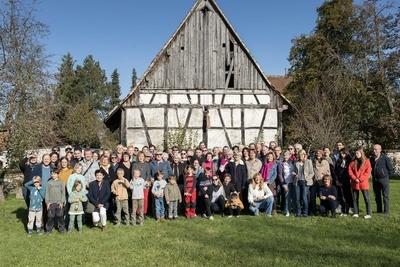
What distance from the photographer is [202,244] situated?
6902 millimetres

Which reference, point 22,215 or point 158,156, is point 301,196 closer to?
point 158,156

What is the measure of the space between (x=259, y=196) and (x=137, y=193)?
3.03 meters

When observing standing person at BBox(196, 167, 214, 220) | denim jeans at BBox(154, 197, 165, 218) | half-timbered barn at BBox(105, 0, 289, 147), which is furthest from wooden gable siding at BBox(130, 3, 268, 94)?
denim jeans at BBox(154, 197, 165, 218)

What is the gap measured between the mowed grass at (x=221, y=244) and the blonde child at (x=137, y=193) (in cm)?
35

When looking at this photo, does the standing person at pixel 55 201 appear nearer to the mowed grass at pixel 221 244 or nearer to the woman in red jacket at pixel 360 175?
the mowed grass at pixel 221 244

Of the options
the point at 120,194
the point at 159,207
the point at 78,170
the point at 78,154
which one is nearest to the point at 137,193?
the point at 120,194

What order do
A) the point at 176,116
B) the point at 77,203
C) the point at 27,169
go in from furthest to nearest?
1. the point at 176,116
2. the point at 27,169
3. the point at 77,203

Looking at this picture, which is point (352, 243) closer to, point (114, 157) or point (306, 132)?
point (114, 157)

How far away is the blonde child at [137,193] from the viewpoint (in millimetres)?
8706

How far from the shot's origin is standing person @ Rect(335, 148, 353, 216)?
934 cm

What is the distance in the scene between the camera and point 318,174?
940 cm

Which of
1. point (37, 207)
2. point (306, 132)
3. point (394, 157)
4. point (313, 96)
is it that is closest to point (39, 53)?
point (37, 207)

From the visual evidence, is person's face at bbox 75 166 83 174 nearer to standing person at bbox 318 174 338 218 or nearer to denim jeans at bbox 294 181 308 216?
denim jeans at bbox 294 181 308 216

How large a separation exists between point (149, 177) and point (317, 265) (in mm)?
4860
